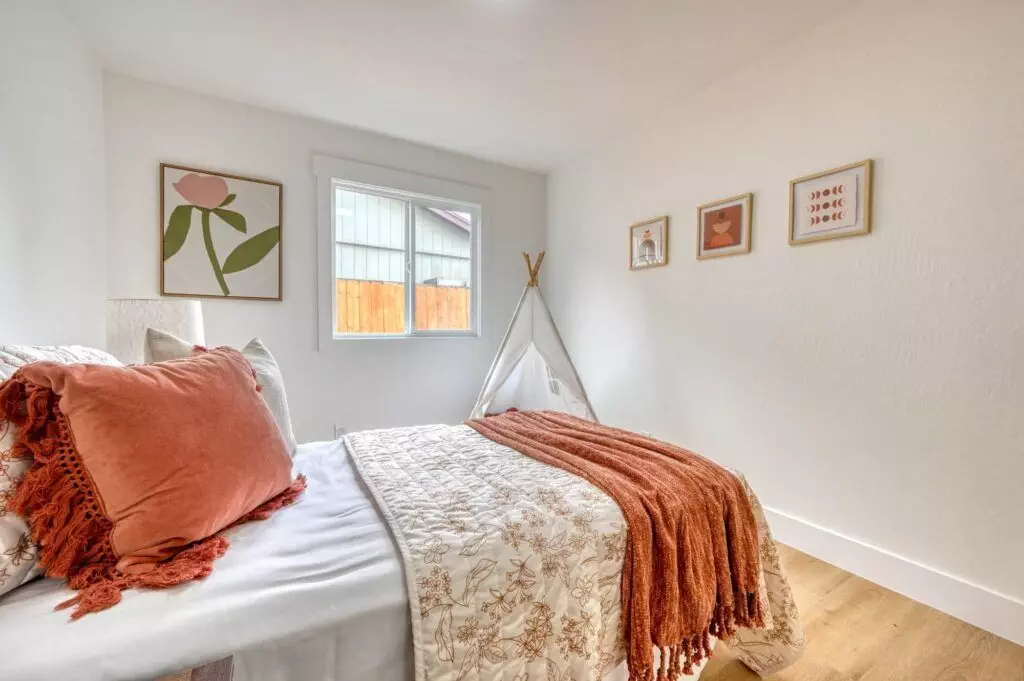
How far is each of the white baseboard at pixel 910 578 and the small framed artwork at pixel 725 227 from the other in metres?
1.40

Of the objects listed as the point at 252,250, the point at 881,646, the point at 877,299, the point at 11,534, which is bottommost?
the point at 881,646

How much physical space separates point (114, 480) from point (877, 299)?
2521 millimetres

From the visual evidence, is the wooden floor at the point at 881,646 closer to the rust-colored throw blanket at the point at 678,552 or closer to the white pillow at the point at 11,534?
the rust-colored throw blanket at the point at 678,552

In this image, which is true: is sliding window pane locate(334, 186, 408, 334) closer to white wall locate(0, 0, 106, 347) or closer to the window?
the window

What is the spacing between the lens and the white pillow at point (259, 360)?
1202 millimetres

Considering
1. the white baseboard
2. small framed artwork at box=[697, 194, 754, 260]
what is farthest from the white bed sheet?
small framed artwork at box=[697, 194, 754, 260]

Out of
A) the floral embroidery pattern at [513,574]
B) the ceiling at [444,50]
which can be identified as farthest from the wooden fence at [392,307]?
the floral embroidery pattern at [513,574]

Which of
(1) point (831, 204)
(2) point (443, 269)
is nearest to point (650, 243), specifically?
(1) point (831, 204)

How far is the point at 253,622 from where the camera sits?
0.70 metres

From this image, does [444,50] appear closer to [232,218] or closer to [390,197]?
[390,197]

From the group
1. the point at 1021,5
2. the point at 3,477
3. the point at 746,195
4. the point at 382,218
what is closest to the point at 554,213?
the point at 382,218

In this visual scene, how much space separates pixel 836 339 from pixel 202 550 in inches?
93.4

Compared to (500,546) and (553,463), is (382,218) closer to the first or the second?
(553,463)

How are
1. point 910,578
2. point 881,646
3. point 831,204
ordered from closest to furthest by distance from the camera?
point 881,646, point 910,578, point 831,204
